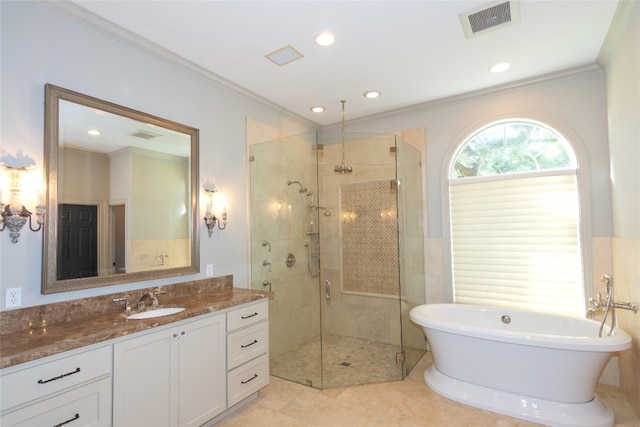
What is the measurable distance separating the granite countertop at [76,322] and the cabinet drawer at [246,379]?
53 cm

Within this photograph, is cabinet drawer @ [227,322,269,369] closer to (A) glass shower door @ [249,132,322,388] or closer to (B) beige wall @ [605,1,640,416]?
(A) glass shower door @ [249,132,322,388]

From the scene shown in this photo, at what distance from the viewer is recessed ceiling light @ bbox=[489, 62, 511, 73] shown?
2896 mm

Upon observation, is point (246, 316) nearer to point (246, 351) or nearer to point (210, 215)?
point (246, 351)

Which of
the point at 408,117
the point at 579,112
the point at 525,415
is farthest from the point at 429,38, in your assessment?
the point at 525,415

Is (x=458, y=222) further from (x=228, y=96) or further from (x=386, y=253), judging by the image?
(x=228, y=96)

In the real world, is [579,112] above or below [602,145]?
above

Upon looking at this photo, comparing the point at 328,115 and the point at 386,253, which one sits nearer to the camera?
the point at 386,253

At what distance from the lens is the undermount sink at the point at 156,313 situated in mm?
2088

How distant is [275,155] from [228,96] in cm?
77

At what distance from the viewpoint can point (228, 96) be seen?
3.21m

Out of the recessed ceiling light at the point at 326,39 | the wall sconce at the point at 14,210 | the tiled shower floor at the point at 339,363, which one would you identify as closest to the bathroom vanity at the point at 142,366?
the wall sconce at the point at 14,210

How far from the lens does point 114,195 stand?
2.34 meters

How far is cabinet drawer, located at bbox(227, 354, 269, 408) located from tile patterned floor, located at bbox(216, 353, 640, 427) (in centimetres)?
14

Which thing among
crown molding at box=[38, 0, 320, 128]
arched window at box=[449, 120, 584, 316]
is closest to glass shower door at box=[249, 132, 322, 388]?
crown molding at box=[38, 0, 320, 128]
